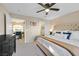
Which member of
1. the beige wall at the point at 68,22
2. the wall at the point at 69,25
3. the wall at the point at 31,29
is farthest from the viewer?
the wall at the point at 31,29

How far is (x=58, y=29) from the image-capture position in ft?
21.9

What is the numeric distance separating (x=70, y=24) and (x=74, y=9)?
812mm

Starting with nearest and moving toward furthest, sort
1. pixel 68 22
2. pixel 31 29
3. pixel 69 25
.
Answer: pixel 69 25 → pixel 68 22 → pixel 31 29

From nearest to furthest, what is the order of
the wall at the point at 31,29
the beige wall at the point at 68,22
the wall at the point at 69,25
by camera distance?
1. the wall at the point at 69,25
2. the beige wall at the point at 68,22
3. the wall at the point at 31,29

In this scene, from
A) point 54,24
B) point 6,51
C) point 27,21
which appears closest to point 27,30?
point 27,21

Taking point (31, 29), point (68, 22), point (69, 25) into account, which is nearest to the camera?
point (69, 25)

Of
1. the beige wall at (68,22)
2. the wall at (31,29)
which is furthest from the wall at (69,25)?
the wall at (31,29)

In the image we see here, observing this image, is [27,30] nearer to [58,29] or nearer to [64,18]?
[58,29]

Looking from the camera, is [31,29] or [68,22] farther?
[31,29]

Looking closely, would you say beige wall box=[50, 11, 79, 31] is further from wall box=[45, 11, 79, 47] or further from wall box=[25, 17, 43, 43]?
wall box=[25, 17, 43, 43]

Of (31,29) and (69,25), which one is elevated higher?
(69,25)

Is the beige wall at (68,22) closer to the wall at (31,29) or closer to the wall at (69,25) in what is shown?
the wall at (69,25)

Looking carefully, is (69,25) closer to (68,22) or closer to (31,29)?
(68,22)

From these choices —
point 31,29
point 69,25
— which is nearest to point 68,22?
point 69,25
